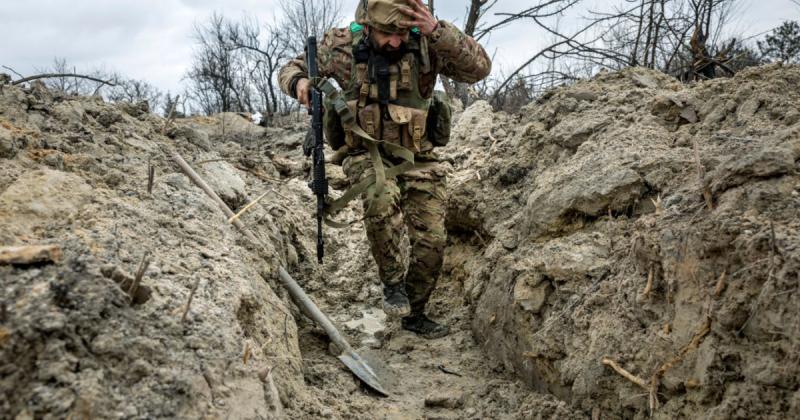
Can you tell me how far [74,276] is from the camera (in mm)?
1686

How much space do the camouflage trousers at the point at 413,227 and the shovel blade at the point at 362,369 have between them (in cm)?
70

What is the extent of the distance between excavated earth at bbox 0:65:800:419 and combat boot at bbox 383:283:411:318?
0.65ft

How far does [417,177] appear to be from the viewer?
12.5 ft

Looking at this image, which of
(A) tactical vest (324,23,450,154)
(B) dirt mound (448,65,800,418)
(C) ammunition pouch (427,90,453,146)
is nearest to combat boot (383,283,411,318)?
(B) dirt mound (448,65,800,418)

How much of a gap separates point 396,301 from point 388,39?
1.64 m

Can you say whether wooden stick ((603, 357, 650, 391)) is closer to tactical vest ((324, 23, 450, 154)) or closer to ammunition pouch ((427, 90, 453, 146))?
tactical vest ((324, 23, 450, 154))

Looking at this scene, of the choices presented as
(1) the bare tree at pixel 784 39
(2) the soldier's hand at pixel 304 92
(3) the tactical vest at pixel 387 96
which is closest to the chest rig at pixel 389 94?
(3) the tactical vest at pixel 387 96

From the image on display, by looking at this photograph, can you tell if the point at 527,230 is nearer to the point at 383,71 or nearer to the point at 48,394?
the point at 383,71

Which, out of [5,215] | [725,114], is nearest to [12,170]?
[5,215]

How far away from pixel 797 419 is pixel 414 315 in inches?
98.3

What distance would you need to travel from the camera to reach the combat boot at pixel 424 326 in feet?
12.3

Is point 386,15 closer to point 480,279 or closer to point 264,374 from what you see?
point 480,279

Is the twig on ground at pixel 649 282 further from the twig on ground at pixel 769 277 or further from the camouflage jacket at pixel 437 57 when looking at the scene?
the camouflage jacket at pixel 437 57

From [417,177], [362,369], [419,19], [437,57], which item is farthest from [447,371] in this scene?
[419,19]
